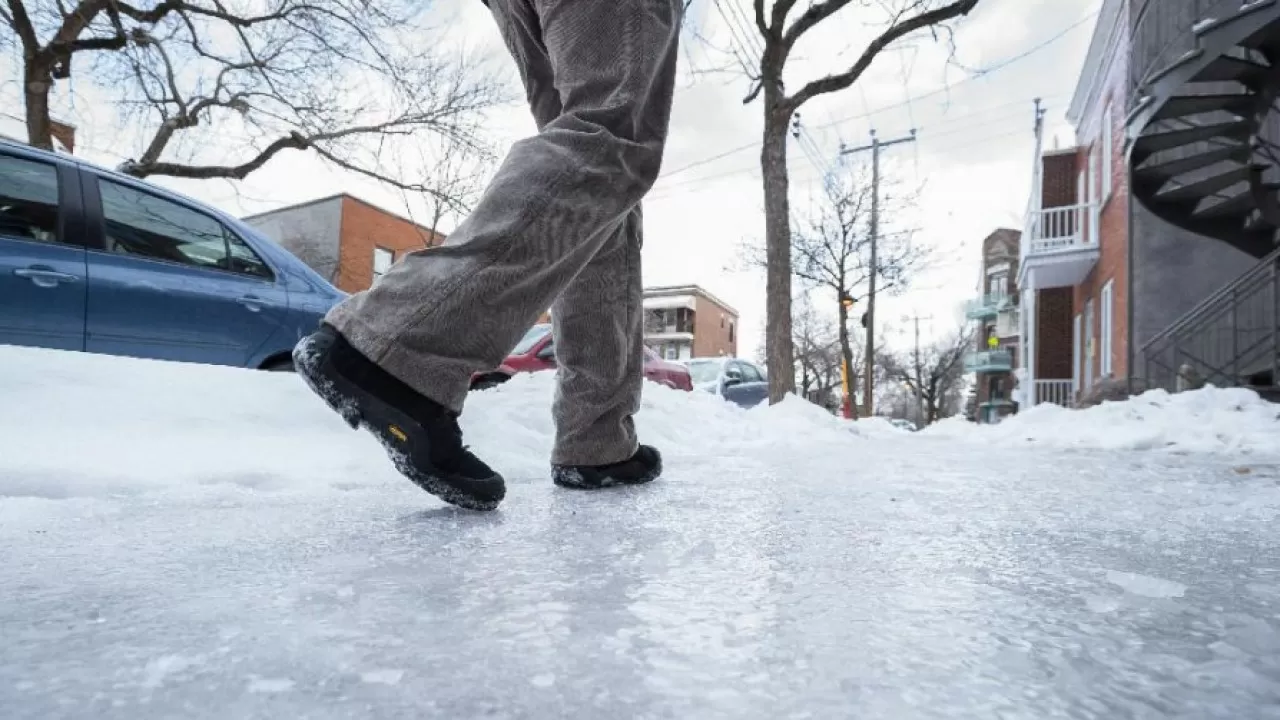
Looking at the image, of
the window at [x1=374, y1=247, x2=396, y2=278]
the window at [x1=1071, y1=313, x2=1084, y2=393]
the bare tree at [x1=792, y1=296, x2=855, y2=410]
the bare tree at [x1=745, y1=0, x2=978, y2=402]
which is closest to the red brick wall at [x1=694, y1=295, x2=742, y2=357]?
the bare tree at [x1=792, y1=296, x2=855, y2=410]

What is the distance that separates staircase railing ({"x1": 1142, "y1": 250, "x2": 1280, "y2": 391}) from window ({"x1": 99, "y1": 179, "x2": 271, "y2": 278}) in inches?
366

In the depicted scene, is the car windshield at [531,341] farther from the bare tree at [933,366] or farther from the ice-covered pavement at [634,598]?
the bare tree at [933,366]

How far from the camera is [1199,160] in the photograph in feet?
24.5

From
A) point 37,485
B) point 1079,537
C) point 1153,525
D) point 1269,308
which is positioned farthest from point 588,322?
point 1269,308

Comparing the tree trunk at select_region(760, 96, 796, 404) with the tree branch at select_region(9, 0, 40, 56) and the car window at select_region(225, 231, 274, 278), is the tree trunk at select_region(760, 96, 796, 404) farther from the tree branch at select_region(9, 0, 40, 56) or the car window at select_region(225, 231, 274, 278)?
the tree branch at select_region(9, 0, 40, 56)

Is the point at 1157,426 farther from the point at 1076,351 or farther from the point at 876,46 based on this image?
the point at 1076,351

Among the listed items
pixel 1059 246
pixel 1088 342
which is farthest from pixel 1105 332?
pixel 1059 246

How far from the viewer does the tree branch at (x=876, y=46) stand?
9039 mm

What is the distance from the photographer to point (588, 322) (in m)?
1.68

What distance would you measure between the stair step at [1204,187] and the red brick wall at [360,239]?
20911mm

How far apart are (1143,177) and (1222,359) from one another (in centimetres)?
289

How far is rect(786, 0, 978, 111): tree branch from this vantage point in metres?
9.04

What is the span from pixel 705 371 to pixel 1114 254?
7713mm

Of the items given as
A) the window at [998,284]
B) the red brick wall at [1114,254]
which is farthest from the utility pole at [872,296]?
the window at [998,284]
